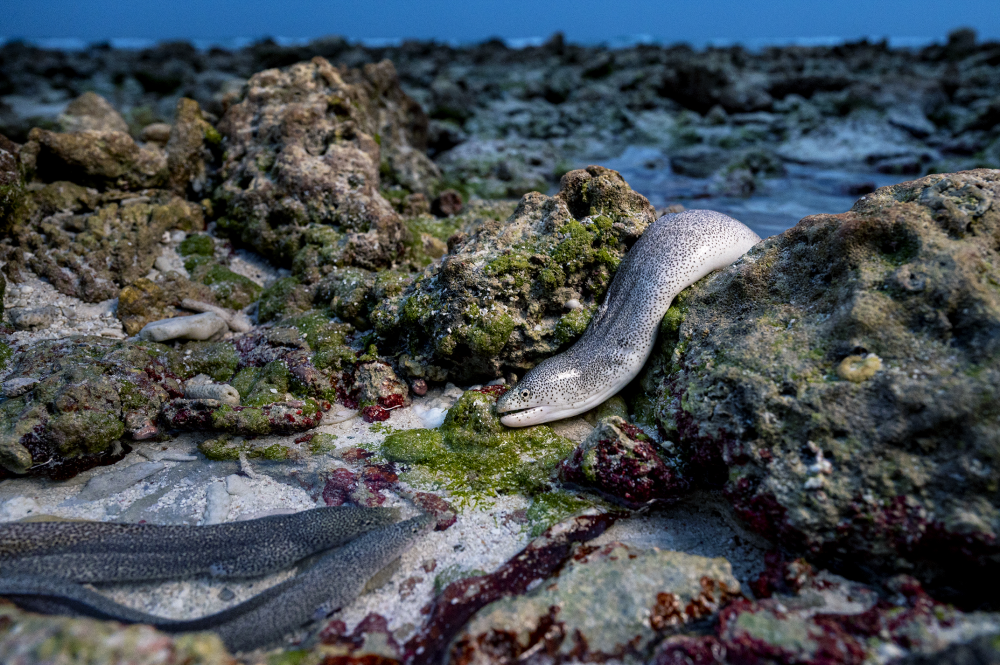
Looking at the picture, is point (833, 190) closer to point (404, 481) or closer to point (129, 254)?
point (404, 481)

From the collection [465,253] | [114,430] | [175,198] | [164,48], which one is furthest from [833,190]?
[164,48]

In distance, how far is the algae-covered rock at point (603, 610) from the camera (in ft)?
8.72

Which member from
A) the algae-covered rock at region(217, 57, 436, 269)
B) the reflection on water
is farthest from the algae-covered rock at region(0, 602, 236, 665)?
the reflection on water

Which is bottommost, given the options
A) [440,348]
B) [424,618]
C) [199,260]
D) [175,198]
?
[424,618]

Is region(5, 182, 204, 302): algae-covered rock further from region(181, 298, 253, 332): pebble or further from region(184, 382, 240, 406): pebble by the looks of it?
region(184, 382, 240, 406): pebble

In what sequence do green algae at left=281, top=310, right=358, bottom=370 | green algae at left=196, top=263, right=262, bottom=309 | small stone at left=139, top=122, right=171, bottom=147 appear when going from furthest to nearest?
small stone at left=139, top=122, right=171, bottom=147 < green algae at left=196, top=263, right=262, bottom=309 < green algae at left=281, top=310, right=358, bottom=370

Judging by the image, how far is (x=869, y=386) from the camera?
3107mm

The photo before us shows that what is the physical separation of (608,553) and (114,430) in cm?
354

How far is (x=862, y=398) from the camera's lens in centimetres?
309

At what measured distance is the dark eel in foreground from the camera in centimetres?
291

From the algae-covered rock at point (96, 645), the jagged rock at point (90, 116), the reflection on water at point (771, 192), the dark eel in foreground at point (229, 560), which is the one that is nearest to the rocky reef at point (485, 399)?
the algae-covered rock at point (96, 645)

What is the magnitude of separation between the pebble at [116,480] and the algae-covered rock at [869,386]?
3.65 metres

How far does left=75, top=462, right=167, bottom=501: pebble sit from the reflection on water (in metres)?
8.07

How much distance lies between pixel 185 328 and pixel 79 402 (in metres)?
1.14
